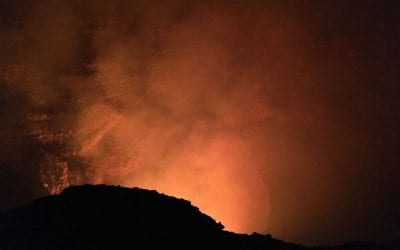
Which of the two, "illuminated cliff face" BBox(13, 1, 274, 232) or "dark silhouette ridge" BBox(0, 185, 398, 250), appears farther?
"illuminated cliff face" BBox(13, 1, 274, 232)

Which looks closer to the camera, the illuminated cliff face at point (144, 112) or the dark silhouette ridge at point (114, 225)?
the dark silhouette ridge at point (114, 225)

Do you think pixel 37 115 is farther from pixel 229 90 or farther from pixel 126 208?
pixel 126 208

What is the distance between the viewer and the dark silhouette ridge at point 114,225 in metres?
8.57

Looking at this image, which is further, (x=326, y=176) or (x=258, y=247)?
(x=326, y=176)

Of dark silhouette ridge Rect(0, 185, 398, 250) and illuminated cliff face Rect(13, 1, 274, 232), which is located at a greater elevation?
illuminated cliff face Rect(13, 1, 274, 232)

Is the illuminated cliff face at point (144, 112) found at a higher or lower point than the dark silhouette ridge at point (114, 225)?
higher

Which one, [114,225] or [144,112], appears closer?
[114,225]

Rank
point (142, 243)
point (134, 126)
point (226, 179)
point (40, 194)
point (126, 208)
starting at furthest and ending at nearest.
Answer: point (226, 179), point (134, 126), point (40, 194), point (126, 208), point (142, 243)

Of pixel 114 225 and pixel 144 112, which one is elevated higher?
pixel 144 112

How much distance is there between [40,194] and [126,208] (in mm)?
10593

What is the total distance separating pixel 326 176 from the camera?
23828mm

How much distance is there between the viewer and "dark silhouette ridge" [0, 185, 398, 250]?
337 inches

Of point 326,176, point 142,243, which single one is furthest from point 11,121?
point 326,176

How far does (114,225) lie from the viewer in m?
9.08
